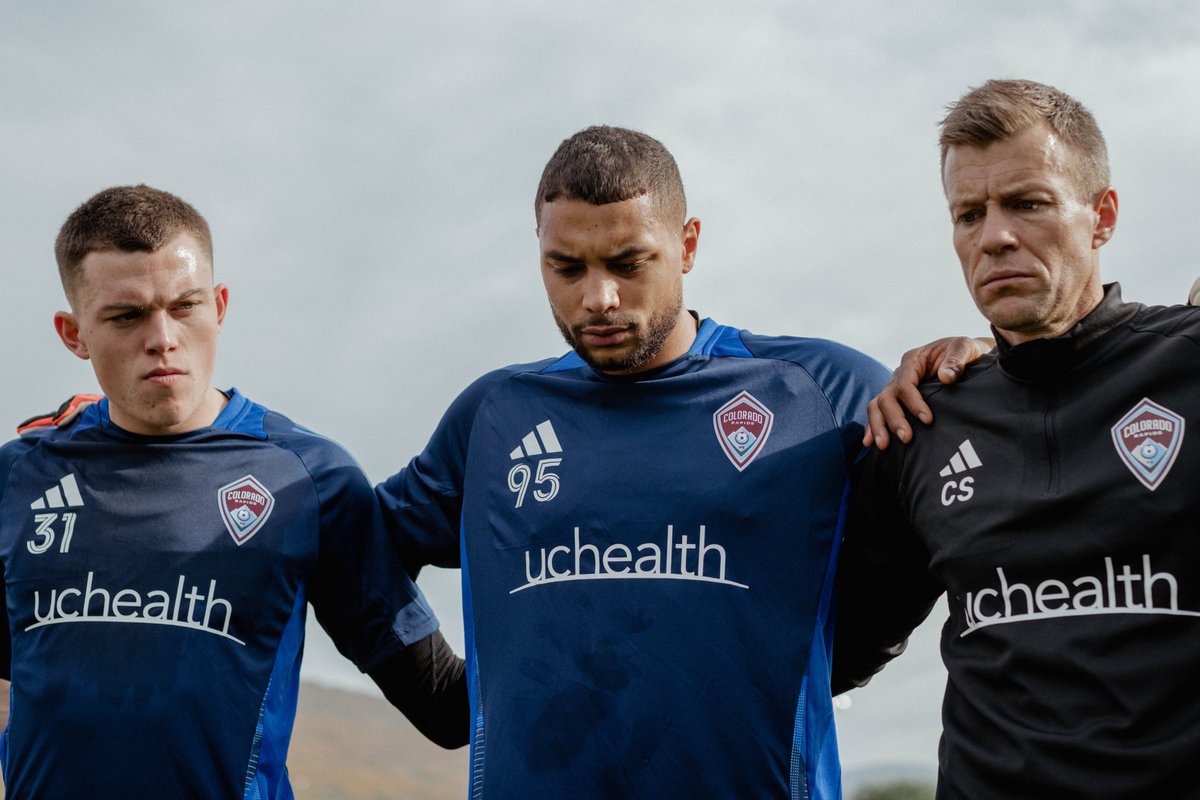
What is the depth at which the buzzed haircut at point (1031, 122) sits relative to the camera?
14.4 ft

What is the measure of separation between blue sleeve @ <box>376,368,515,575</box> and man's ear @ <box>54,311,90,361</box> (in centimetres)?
140

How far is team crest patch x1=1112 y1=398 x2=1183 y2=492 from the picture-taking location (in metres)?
3.91

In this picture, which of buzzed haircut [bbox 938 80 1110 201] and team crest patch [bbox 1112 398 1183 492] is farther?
buzzed haircut [bbox 938 80 1110 201]

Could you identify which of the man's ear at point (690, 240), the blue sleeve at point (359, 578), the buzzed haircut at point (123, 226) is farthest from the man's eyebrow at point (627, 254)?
the buzzed haircut at point (123, 226)

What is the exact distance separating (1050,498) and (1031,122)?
1226 millimetres

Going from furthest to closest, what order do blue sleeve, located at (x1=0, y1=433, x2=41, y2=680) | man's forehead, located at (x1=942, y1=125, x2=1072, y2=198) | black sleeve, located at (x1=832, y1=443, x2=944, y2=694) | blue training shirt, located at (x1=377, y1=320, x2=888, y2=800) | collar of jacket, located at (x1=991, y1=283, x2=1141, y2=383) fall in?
blue sleeve, located at (x1=0, y1=433, x2=41, y2=680)
black sleeve, located at (x1=832, y1=443, x2=944, y2=694)
blue training shirt, located at (x1=377, y1=320, x2=888, y2=800)
man's forehead, located at (x1=942, y1=125, x2=1072, y2=198)
collar of jacket, located at (x1=991, y1=283, x2=1141, y2=383)

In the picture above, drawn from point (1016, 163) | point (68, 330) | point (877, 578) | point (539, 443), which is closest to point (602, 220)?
point (539, 443)

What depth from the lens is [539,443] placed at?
4988 millimetres

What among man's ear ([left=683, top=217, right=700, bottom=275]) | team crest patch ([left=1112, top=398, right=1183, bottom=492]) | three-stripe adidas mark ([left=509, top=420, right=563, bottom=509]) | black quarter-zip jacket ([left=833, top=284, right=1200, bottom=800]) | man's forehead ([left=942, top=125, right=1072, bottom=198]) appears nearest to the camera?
black quarter-zip jacket ([left=833, top=284, right=1200, bottom=800])

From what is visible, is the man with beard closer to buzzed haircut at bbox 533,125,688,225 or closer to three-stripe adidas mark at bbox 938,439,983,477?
buzzed haircut at bbox 533,125,688,225

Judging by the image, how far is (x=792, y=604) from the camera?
459 cm

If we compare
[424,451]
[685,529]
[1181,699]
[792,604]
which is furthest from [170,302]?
[1181,699]

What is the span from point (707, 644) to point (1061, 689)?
44.9 inches

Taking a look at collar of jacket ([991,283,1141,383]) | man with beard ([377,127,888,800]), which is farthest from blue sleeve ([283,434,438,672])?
collar of jacket ([991,283,1141,383])
